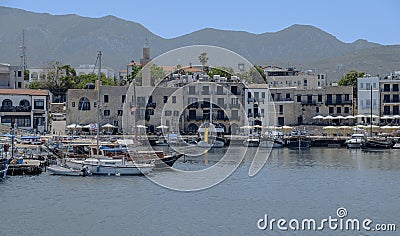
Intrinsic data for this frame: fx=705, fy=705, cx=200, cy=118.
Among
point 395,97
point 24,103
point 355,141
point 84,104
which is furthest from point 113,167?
point 395,97

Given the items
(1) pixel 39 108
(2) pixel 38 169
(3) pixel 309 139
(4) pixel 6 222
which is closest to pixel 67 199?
(4) pixel 6 222

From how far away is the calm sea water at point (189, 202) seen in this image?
32.3 metres

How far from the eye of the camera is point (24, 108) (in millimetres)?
78562

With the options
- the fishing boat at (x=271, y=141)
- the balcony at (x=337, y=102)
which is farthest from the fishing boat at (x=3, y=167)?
the balcony at (x=337, y=102)

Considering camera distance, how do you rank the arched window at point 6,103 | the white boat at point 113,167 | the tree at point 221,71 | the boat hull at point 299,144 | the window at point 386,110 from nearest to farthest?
the white boat at point 113,167 → the arched window at point 6,103 → the boat hull at point 299,144 → the window at point 386,110 → the tree at point 221,71

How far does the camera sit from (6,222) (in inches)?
1292

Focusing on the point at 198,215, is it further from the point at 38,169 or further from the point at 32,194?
the point at 38,169

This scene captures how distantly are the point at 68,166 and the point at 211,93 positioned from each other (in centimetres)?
3992

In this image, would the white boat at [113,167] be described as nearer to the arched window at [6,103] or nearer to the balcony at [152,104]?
the arched window at [6,103]

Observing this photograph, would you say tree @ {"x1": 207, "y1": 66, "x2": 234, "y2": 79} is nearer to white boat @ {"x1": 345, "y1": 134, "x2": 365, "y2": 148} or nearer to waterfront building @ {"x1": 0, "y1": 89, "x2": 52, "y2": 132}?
white boat @ {"x1": 345, "y1": 134, "x2": 365, "y2": 148}

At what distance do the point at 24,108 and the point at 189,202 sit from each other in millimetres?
44357

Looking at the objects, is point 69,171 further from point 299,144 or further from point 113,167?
point 299,144

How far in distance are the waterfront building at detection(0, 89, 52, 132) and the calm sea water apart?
1197 inches

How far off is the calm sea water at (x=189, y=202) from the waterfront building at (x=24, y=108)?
3041cm
